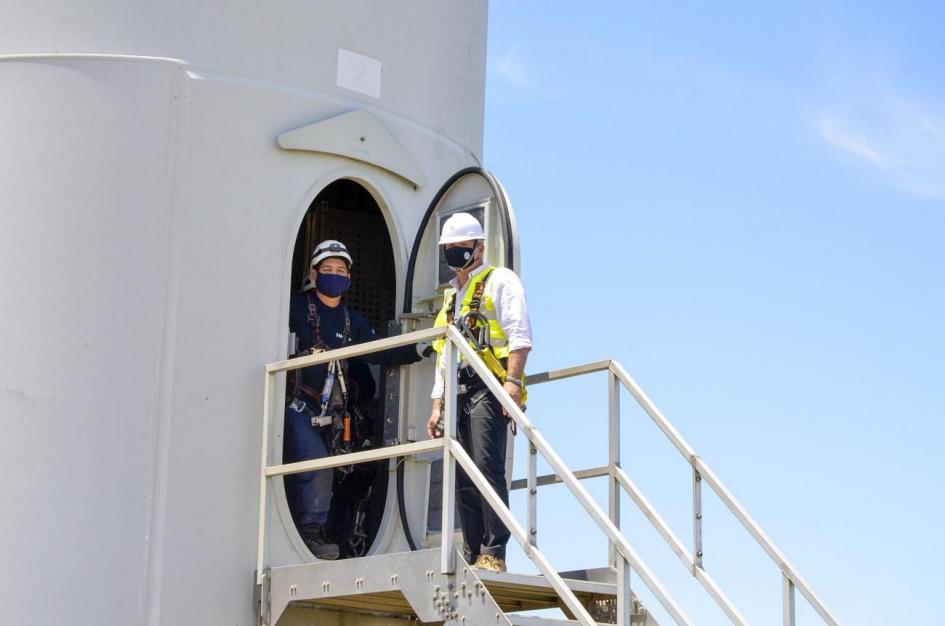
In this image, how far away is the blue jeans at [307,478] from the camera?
31.6 feet

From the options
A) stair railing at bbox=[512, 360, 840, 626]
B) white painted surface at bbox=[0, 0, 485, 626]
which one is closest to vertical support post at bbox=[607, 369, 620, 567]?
stair railing at bbox=[512, 360, 840, 626]

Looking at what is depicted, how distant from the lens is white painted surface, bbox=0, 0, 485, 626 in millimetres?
9023

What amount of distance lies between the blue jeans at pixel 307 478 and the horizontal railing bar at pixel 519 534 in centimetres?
152

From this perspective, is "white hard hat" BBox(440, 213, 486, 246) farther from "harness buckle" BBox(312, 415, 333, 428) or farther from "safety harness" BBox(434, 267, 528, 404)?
"harness buckle" BBox(312, 415, 333, 428)

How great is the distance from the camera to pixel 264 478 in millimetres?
9414

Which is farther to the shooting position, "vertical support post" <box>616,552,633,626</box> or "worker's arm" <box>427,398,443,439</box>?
"worker's arm" <box>427,398,443,439</box>

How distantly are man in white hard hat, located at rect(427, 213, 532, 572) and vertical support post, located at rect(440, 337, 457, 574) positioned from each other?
0.39 metres

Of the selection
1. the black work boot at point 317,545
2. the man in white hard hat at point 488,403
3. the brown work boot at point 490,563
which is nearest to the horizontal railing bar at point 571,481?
the man in white hard hat at point 488,403

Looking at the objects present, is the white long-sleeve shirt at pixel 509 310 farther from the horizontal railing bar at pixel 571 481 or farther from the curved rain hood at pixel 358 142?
the curved rain hood at pixel 358 142

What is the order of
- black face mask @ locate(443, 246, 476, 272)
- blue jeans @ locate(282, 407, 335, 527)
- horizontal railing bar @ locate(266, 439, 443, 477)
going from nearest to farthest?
horizontal railing bar @ locate(266, 439, 443, 477) < black face mask @ locate(443, 246, 476, 272) < blue jeans @ locate(282, 407, 335, 527)

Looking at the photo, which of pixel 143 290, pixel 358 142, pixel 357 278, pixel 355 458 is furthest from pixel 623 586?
pixel 357 278

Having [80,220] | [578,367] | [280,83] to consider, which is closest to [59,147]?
[80,220]

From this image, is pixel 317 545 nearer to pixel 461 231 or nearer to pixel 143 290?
pixel 143 290

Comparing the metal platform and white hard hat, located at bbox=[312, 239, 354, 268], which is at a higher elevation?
white hard hat, located at bbox=[312, 239, 354, 268]
